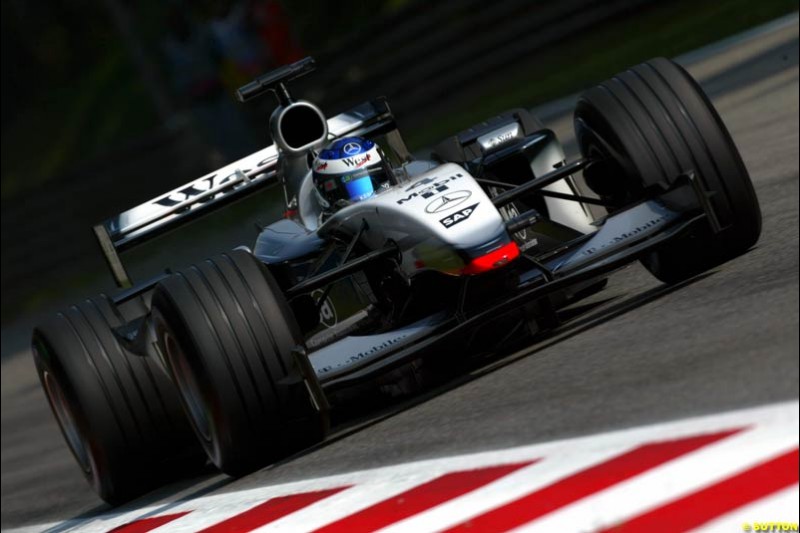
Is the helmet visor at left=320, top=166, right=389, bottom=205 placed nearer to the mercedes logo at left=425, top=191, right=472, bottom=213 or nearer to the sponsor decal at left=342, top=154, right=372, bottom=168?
the sponsor decal at left=342, top=154, right=372, bottom=168

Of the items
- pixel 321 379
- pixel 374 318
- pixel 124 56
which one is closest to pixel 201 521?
pixel 321 379

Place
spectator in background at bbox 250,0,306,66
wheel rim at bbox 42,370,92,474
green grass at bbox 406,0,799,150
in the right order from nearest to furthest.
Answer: wheel rim at bbox 42,370,92,474 → green grass at bbox 406,0,799,150 → spectator in background at bbox 250,0,306,66

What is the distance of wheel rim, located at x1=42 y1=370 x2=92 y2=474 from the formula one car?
20 mm

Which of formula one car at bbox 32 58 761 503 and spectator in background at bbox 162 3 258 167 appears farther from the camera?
spectator in background at bbox 162 3 258 167

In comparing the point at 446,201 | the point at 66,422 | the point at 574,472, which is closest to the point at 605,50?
the point at 66,422

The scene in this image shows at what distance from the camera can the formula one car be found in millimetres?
6133

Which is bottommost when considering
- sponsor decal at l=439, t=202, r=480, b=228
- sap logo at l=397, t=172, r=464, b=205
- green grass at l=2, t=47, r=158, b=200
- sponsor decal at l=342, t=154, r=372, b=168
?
sponsor decal at l=439, t=202, r=480, b=228

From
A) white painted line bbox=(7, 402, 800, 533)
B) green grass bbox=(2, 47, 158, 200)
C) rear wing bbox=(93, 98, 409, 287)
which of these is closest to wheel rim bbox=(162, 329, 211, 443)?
white painted line bbox=(7, 402, 800, 533)

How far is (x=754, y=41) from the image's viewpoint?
14852mm

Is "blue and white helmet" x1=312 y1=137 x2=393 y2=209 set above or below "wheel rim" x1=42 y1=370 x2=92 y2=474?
above

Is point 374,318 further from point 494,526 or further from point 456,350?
point 494,526

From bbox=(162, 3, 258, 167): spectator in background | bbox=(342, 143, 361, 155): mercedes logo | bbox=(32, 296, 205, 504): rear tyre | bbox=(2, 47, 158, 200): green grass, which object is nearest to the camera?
bbox=(32, 296, 205, 504): rear tyre

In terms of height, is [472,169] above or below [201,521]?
above

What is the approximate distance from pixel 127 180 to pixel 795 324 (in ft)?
53.9
